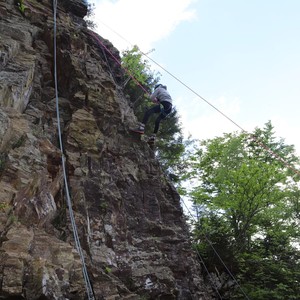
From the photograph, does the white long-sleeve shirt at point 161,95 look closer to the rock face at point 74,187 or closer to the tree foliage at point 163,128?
the rock face at point 74,187

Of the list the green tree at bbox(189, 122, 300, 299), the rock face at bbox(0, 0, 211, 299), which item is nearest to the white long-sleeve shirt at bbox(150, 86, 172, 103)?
the rock face at bbox(0, 0, 211, 299)

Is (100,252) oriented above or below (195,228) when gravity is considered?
below

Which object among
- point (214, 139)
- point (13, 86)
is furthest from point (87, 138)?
point (214, 139)

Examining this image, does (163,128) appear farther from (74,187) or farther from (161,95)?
(74,187)

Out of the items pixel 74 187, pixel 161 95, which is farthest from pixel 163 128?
pixel 74 187

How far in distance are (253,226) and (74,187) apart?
7678 mm

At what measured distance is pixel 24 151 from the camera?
5.55 m

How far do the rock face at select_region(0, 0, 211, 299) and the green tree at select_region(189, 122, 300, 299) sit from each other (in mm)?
2646

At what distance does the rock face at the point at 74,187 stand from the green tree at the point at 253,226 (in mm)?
2646

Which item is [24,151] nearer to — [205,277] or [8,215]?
[8,215]

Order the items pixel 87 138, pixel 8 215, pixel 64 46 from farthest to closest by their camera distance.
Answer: pixel 64 46, pixel 87 138, pixel 8 215

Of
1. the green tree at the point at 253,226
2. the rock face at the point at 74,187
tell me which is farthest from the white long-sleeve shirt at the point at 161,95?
the green tree at the point at 253,226

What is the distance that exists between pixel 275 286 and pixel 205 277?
2.22 m

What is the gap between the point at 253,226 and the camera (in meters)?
12.0
